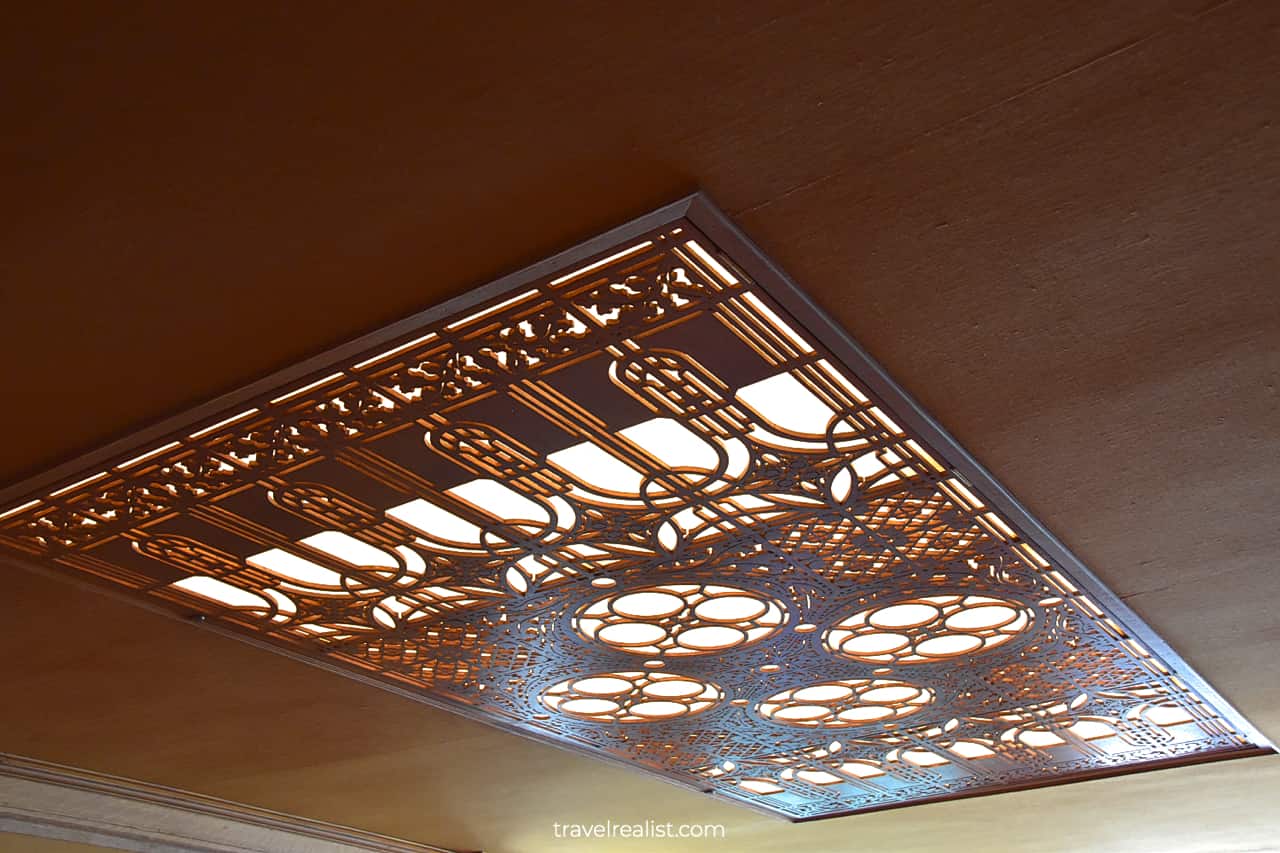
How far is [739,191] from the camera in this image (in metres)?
2.14

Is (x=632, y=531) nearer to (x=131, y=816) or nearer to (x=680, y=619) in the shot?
(x=680, y=619)

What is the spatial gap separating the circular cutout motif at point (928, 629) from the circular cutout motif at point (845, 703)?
1.09ft

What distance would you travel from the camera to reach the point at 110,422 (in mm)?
2754

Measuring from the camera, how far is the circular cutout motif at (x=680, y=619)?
3.71m

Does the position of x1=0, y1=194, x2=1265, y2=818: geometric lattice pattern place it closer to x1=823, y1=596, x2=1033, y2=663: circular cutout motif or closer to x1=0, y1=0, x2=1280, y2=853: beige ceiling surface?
x1=823, y1=596, x2=1033, y2=663: circular cutout motif

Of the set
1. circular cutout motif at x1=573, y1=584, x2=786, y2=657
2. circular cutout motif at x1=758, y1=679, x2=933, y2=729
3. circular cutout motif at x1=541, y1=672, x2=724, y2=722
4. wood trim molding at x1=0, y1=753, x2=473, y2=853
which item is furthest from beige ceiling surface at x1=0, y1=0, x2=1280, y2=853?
wood trim molding at x1=0, y1=753, x2=473, y2=853

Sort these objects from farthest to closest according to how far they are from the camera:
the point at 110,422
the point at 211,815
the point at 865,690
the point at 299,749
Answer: the point at 211,815 → the point at 299,749 → the point at 865,690 → the point at 110,422

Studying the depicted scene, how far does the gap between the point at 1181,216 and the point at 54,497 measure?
2.85 metres

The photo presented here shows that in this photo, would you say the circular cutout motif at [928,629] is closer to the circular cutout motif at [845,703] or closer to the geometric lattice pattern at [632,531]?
the geometric lattice pattern at [632,531]

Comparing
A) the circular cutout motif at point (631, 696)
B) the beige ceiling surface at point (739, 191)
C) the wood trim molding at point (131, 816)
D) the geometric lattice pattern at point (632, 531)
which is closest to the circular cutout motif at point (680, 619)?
the geometric lattice pattern at point (632, 531)

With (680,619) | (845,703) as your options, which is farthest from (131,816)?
(845,703)

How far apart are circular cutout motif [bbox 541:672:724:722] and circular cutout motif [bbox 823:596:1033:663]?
0.70 meters

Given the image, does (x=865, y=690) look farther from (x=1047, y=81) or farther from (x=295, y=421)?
(x=1047, y=81)

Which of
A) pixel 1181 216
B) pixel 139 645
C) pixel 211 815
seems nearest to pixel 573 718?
pixel 139 645
